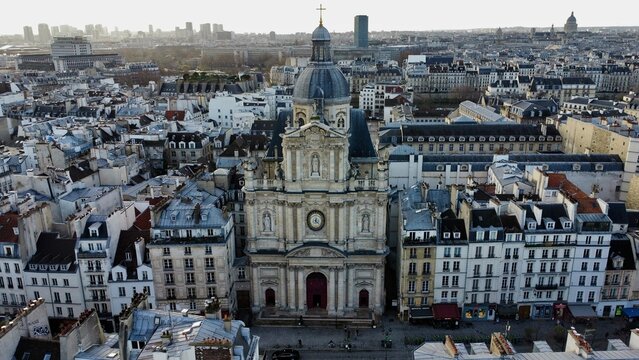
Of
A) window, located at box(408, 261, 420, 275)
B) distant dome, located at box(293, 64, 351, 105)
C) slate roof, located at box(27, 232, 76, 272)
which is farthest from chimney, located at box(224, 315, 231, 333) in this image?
distant dome, located at box(293, 64, 351, 105)

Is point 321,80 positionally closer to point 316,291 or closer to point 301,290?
point 301,290

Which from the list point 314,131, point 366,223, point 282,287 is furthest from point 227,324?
point 366,223

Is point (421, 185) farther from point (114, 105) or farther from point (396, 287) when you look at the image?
point (114, 105)

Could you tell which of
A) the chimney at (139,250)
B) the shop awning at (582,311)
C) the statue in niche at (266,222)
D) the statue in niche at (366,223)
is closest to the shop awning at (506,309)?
the shop awning at (582,311)

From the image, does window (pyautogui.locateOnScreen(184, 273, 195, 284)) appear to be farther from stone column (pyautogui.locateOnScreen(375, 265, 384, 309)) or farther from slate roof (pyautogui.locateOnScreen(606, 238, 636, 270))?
slate roof (pyautogui.locateOnScreen(606, 238, 636, 270))

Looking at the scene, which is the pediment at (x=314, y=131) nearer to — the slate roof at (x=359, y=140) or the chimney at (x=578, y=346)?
the slate roof at (x=359, y=140)
